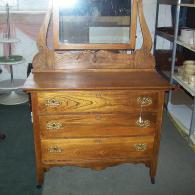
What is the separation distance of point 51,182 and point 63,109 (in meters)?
0.71

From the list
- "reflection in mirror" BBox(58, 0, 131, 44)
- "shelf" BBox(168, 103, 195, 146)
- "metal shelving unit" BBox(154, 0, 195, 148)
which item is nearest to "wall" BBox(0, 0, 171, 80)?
"metal shelving unit" BBox(154, 0, 195, 148)

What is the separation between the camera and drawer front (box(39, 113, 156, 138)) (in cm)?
192

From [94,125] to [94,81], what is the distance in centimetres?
31

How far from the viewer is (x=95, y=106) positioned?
1899mm

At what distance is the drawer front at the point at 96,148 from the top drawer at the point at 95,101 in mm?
254

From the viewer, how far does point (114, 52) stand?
2.25 meters

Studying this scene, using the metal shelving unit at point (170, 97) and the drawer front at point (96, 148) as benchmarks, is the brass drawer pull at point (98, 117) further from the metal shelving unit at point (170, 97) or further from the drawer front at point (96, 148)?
the metal shelving unit at point (170, 97)

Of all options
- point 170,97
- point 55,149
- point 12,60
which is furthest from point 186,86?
point 12,60

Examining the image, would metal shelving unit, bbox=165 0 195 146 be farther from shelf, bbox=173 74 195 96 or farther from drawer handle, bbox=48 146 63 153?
drawer handle, bbox=48 146 63 153

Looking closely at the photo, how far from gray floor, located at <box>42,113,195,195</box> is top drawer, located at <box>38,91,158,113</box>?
0.67 meters

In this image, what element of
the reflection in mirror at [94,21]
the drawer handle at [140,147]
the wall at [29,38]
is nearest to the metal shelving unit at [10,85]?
the wall at [29,38]

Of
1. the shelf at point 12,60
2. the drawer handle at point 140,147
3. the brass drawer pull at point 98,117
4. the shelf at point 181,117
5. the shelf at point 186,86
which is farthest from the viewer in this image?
the shelf at point 12,60

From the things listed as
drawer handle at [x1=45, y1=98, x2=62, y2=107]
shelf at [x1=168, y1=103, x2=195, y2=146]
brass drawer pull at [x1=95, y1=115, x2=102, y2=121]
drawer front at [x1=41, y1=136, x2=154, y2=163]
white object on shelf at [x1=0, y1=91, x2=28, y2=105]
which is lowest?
shelf at [x1=168, y1=103, x2=195, y2=146]

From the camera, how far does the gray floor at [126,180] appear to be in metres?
2.14
